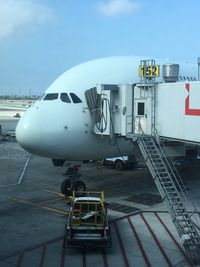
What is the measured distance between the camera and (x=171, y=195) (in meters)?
15.8

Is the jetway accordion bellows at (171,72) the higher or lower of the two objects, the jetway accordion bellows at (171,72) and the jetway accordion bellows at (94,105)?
the higher

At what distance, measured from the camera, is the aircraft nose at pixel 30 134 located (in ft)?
62.5

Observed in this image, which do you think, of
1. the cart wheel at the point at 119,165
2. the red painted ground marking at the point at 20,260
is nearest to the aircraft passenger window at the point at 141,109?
the red painted ground marking at the point at 20,260

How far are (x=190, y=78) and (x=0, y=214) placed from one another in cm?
1348

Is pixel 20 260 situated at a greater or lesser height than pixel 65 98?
lesser

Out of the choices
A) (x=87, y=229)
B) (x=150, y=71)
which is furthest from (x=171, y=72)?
(x=87, y=229)

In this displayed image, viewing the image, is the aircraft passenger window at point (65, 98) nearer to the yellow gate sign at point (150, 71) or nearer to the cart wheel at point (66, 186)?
the yellow gate sign at point (150, 71)

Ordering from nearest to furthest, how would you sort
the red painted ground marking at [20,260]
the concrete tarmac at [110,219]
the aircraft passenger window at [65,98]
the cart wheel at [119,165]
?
the red painted ground marking at [20,260] < the concrete tarmac at [110,219] < the aircraft passenger window at [65,98] < the cart wheel at [119,165]

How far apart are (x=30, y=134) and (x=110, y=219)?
16.8ft

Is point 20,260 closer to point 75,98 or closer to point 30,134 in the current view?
point 30,134

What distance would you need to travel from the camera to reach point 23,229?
1680cm

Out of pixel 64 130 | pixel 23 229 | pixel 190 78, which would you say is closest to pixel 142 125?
pixel 64 130

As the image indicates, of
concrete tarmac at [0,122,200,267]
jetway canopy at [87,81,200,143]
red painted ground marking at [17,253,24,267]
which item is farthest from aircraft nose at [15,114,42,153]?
red painted ground marking at [17,253,24,267]

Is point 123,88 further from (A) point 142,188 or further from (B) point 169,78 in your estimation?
(A) point 142,188
